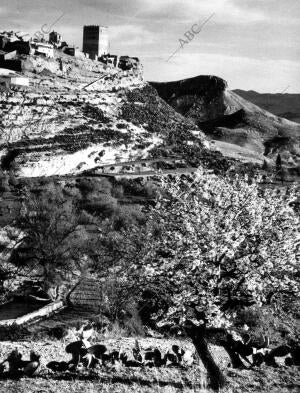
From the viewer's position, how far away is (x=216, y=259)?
17.2 meters

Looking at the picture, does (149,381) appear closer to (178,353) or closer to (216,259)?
(178,353)

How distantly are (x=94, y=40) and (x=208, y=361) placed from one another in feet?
437

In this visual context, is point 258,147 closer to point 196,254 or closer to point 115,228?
point 115,228

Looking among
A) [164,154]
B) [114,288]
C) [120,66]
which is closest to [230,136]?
[120,66]

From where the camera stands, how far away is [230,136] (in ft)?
465

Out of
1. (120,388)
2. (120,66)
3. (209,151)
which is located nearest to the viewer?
(120,388)

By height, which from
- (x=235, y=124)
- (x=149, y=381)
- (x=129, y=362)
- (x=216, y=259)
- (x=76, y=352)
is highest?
(x=235, y=124)

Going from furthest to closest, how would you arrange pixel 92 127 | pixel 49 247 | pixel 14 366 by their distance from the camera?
pixel 92 127
pixel 49 247
pixel 14 366

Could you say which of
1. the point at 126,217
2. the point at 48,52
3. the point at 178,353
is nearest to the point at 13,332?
the point at 178,353

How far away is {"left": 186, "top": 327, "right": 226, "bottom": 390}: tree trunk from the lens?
16.4m

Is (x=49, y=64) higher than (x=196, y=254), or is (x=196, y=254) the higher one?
(x=49, y=64)

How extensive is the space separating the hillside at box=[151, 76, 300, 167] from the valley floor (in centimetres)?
9053

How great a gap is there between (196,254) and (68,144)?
65492 mm

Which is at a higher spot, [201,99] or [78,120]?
[201,99]
